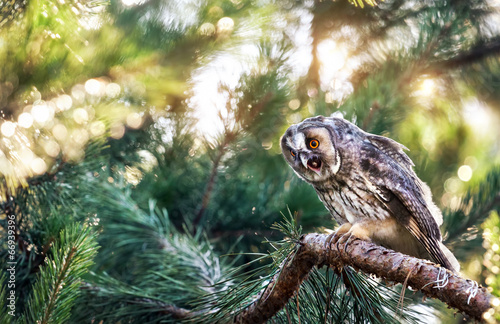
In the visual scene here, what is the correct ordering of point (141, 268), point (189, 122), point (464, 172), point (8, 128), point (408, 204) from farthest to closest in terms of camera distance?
point (464, 172) → point (189, 122) → point (141, 268) → point (408, 204) → point (8, 128)

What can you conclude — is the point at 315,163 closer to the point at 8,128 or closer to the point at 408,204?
the point at 408,204

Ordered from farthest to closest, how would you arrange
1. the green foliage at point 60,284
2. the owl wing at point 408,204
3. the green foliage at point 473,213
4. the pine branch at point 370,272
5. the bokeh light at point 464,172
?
1. the bokeh light at point 464,172
2. the green foliage at point 473,213
3. the owl wing at point 408,204
4. the green foliage at point 60,284
5. the pine branch at point 370,272

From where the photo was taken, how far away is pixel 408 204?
0.99m

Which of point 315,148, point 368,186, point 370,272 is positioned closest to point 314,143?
point 315,148

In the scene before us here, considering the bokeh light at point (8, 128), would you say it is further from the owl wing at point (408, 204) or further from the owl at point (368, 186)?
the owl wing at point (408, 204)

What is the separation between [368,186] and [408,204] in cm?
10

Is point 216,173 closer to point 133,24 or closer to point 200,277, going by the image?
point 200,277

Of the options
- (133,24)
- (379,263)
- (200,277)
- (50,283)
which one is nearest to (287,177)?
(200,277)

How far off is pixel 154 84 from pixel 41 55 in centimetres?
48

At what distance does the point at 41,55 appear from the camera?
77 centimetres

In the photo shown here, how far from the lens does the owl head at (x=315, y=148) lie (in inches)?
41.6

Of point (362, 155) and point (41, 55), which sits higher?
point (41, 55)

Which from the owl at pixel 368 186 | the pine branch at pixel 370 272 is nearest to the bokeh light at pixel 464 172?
the owl at pixel 368 186

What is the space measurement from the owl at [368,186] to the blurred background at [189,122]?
0.19 meters
